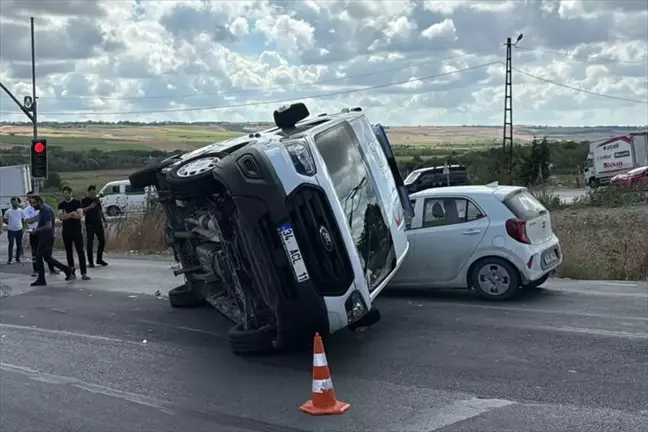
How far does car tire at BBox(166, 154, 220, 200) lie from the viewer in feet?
25.3

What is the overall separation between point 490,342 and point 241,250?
2762 mm

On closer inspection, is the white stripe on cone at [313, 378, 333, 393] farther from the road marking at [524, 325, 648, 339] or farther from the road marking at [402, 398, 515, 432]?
the road marking at [524, 325, 648, 339]

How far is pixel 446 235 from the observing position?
11086mm

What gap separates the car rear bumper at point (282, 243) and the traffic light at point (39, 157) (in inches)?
780

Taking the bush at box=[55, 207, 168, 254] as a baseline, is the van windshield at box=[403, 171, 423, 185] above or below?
above

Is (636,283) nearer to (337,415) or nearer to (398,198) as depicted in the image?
(398,198)

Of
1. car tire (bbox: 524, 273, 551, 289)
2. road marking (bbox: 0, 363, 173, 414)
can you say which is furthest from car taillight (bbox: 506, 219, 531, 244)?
road marking (bbox: 0, 363, 173, 414)

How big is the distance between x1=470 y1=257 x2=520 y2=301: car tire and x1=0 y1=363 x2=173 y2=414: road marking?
524cm

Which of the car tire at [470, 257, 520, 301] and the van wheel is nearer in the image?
the car tire at [470, 257, 520, 301]

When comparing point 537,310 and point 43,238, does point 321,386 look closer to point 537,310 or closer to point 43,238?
point 537,310

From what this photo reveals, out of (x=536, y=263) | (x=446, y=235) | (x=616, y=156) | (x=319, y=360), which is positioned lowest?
(x=319, y=360)

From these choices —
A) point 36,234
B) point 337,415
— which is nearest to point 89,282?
point 36,234

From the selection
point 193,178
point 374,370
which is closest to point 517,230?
point 374,370

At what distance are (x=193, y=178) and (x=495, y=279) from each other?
4.80 meters
